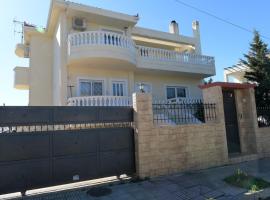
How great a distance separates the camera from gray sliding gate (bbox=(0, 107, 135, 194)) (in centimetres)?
563

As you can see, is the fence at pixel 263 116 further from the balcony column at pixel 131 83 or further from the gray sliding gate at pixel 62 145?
the gray sliding gate at pixel 62 145

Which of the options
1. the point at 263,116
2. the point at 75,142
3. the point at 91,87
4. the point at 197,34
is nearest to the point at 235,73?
the point at 197,34

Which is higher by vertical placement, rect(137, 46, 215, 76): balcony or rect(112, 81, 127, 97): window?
rect(137, 46, 215, 76): balcony

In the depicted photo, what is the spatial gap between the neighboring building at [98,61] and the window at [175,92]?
6cm

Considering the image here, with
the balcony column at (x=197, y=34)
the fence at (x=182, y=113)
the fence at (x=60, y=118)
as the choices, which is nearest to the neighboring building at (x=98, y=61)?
the balcony column at (x=197, y=34)

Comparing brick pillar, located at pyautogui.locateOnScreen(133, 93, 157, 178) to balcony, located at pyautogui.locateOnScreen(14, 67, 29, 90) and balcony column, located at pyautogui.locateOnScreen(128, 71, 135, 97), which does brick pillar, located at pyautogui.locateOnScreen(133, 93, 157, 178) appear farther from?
balcony, located at pyautogui.locateOnScreen(14, 67, 29, 90)

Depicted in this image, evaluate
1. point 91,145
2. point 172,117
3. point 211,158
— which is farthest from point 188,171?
point 91,145

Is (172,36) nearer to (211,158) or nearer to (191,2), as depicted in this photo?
(191,2)

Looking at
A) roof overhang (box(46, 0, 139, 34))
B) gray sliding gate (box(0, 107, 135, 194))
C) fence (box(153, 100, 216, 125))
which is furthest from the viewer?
roof overhang (box(46, 0, 139, 34))

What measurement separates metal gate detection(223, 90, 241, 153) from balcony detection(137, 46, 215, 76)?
5094 mm

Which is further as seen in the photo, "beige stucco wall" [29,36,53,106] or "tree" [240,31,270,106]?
"beige stucco wall" [29,36,53,106]

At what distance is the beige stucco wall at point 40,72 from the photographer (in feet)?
44.9

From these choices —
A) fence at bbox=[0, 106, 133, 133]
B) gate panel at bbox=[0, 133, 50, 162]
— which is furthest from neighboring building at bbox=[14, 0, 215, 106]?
gate panel at bbox=[0, 133, 50, 162]

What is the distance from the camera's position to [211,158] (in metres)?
8.25
